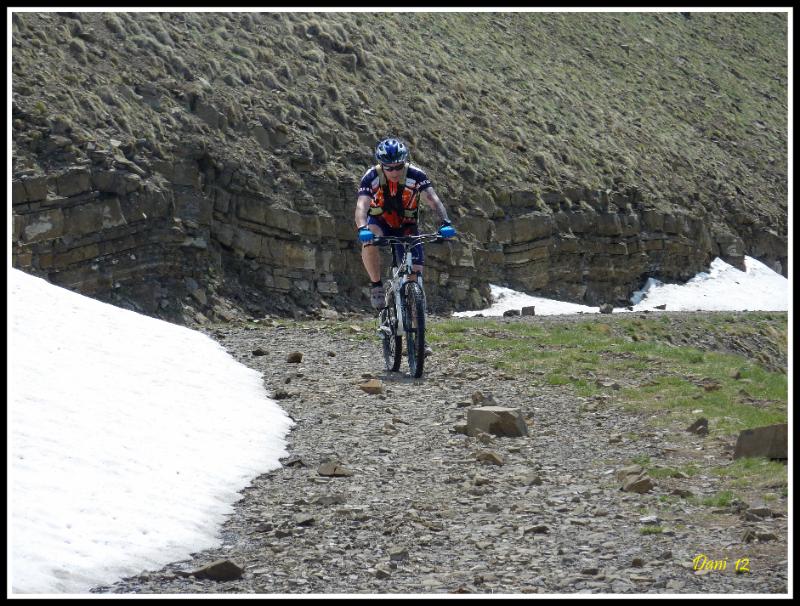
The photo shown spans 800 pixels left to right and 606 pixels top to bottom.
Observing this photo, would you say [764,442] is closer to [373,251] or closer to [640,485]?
[640,485]

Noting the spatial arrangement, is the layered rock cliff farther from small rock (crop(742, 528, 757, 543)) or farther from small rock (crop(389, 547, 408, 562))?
small rock (crop(742, 528, 757, 543))

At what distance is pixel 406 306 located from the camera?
1413 centimetres

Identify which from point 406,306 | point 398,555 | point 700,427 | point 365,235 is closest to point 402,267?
point 406,306

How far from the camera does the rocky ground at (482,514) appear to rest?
22.2 ft

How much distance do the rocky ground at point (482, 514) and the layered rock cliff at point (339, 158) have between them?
1507 cm

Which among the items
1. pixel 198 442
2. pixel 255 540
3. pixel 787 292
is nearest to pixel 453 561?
pixel 255 540

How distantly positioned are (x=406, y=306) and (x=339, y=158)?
64.6 ft

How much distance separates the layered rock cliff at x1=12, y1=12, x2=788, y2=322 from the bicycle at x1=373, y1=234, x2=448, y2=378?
13.0 m

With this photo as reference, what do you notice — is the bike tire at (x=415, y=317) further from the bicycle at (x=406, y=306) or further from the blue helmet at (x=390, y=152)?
the blue helmet at (x=390, y=152)

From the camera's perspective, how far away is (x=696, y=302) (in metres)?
41.6

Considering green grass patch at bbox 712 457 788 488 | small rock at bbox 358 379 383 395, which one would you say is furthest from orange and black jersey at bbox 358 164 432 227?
green grass patch at bbox 712 457 788 488

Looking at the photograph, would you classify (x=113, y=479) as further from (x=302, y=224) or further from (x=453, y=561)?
(x=302, y=224)

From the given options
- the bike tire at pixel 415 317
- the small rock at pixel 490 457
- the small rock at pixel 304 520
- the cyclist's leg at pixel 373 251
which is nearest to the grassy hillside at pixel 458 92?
the cyclist's leg at pixel 373 251

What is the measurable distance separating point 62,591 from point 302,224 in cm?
2430
